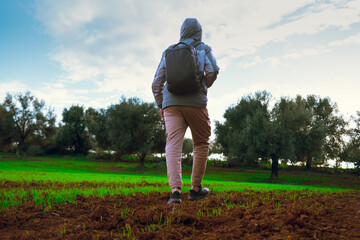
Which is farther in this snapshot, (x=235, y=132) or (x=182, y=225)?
(x=235, y=132)

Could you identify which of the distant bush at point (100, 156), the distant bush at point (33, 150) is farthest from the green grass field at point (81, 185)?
the distant bush at point (33, 150)

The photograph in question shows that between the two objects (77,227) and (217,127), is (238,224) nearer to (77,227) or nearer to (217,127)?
(77,227)

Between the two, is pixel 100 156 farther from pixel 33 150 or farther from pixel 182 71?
pixel 182 71

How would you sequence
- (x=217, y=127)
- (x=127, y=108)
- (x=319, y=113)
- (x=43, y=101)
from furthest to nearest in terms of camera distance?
1. (x=43, y=101)
2. (x=319, y=113)
3. (x=217, y=127)
4. (x=127, y=108)

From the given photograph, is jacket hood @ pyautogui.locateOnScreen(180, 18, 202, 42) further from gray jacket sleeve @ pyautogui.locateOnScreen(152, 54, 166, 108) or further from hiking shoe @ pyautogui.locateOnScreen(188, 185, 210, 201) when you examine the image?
hiking shoe @ pyautogui.locateOnScreen(188, 185, 210, 201)

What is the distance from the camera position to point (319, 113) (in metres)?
44.6

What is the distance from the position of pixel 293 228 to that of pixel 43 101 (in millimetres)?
53322

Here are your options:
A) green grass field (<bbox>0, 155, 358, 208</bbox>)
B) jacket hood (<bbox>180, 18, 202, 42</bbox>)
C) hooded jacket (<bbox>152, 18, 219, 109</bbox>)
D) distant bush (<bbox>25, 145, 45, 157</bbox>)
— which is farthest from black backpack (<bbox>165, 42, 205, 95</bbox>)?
distant bush (<bbox>25, 145, 45, 157</bbox>)

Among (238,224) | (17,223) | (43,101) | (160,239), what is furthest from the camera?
(43,101)

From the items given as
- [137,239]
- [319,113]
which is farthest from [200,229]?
[319,113]

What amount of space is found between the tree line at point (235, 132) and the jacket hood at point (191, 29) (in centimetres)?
2511

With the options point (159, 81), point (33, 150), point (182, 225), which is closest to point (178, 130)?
point (159, 81)

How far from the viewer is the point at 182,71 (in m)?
3.64

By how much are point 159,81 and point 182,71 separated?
2.13 feet
